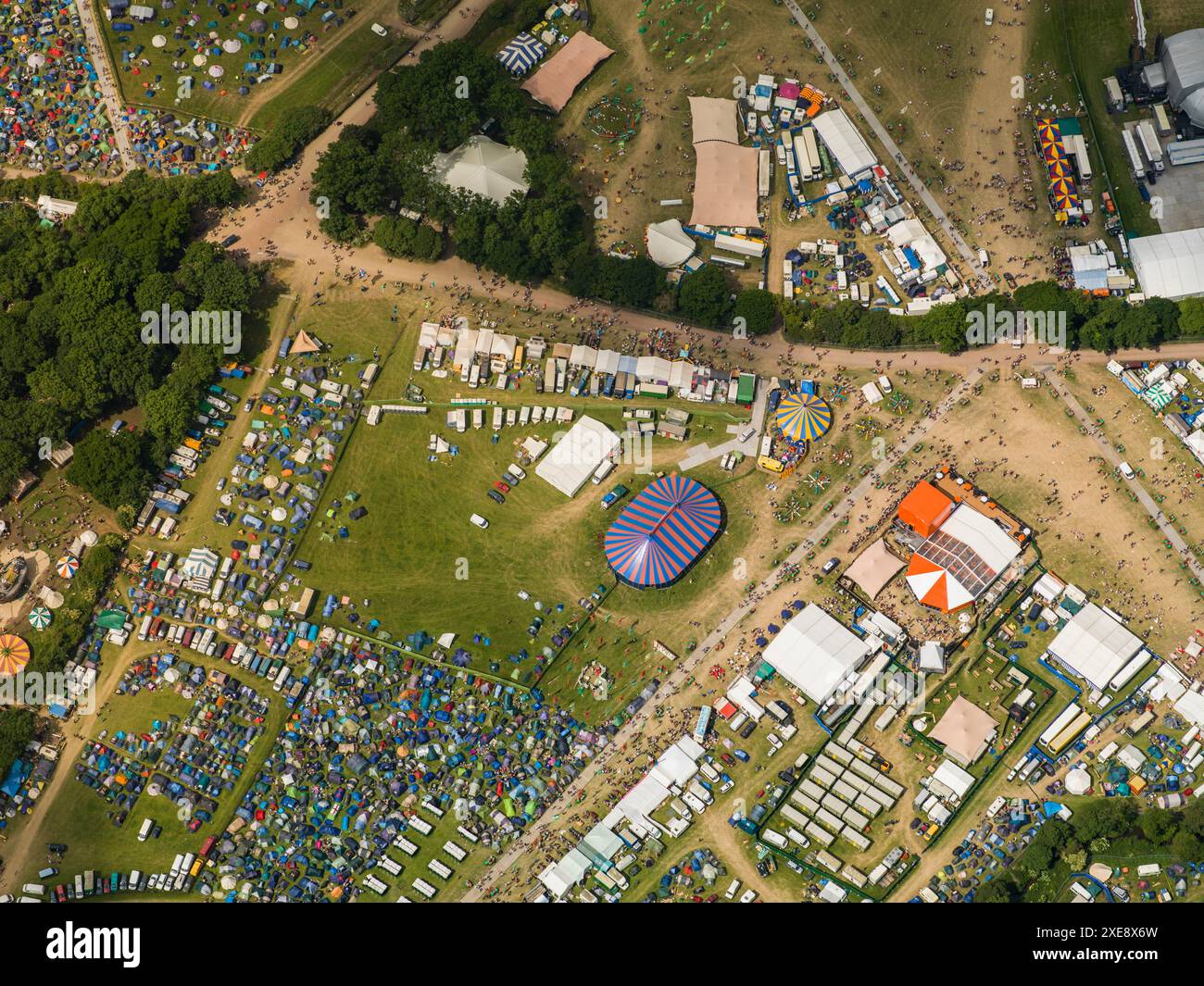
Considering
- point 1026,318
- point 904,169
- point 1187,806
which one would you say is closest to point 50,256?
point 904,169

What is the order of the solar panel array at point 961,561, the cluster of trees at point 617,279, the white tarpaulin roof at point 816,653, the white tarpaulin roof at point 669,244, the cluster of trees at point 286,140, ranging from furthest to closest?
the cluster of trees at point 286,140
the white tarpaulin roof at point 669,244
the cluster of trees at point 617,279
the solar panel array at point 961,561
the white tarpaulin roof at point 816,653

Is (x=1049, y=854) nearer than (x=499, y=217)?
Yes

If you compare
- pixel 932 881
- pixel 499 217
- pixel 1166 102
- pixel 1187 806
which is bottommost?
pixel 932 881

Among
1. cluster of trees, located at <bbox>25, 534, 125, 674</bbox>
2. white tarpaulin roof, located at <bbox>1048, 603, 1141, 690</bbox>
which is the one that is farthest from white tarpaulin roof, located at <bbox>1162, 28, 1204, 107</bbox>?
cluster of trees, located at <bbox>25, 534, 125, 674</bbox>

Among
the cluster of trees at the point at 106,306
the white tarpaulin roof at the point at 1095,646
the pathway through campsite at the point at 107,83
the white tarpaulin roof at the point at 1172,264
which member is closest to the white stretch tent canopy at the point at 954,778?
the white tarpaulin roof at the point at 1095,646

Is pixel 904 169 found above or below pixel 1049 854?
above

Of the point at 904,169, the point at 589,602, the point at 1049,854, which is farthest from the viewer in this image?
the point at 904,169

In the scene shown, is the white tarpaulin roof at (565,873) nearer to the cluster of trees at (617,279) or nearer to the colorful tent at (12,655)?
the colorful tent at (12,655)

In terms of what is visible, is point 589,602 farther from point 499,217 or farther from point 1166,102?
point 1166,102
